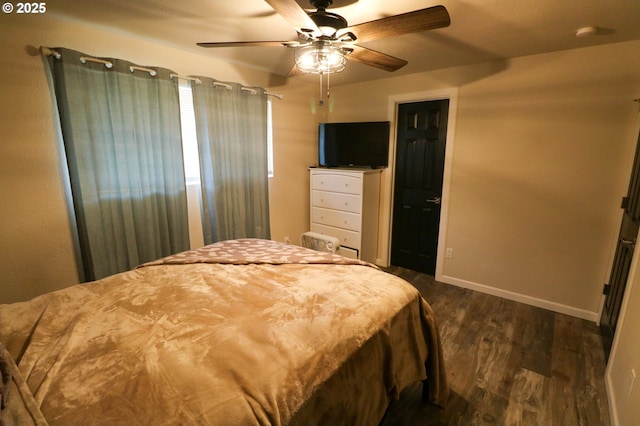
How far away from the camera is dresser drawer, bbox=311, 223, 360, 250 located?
3.42m

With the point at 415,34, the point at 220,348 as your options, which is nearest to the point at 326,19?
the point at 415,34

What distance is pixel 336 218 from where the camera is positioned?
3.56m

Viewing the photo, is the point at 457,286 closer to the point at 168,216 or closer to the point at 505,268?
the point at 505,268

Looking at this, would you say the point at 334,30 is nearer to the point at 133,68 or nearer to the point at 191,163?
the point at 133,68

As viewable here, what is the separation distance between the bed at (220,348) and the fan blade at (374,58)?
4.43ft

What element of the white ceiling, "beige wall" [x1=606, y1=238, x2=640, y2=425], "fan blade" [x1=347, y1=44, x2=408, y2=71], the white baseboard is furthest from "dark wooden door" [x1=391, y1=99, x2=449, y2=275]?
"beige wall" [x1=606, y1=238, x2=640, y2=425]

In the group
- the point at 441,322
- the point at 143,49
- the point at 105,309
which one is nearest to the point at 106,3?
the point at 143,49

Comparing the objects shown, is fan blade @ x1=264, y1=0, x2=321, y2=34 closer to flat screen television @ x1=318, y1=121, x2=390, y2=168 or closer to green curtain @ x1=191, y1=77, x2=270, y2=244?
A: green curtain @ x1=191, y1=77, x2=270, y2=244

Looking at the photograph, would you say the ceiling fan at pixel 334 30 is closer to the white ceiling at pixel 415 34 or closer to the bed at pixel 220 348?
the white ceiling at pixel 415 34

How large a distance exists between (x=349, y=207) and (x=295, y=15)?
2.28 m

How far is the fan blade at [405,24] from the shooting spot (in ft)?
4.12

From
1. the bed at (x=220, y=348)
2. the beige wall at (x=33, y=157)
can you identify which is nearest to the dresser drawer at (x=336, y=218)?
the bed at (x=220, y=348)

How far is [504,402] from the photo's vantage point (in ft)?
5.65

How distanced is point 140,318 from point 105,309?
0.70 ft
